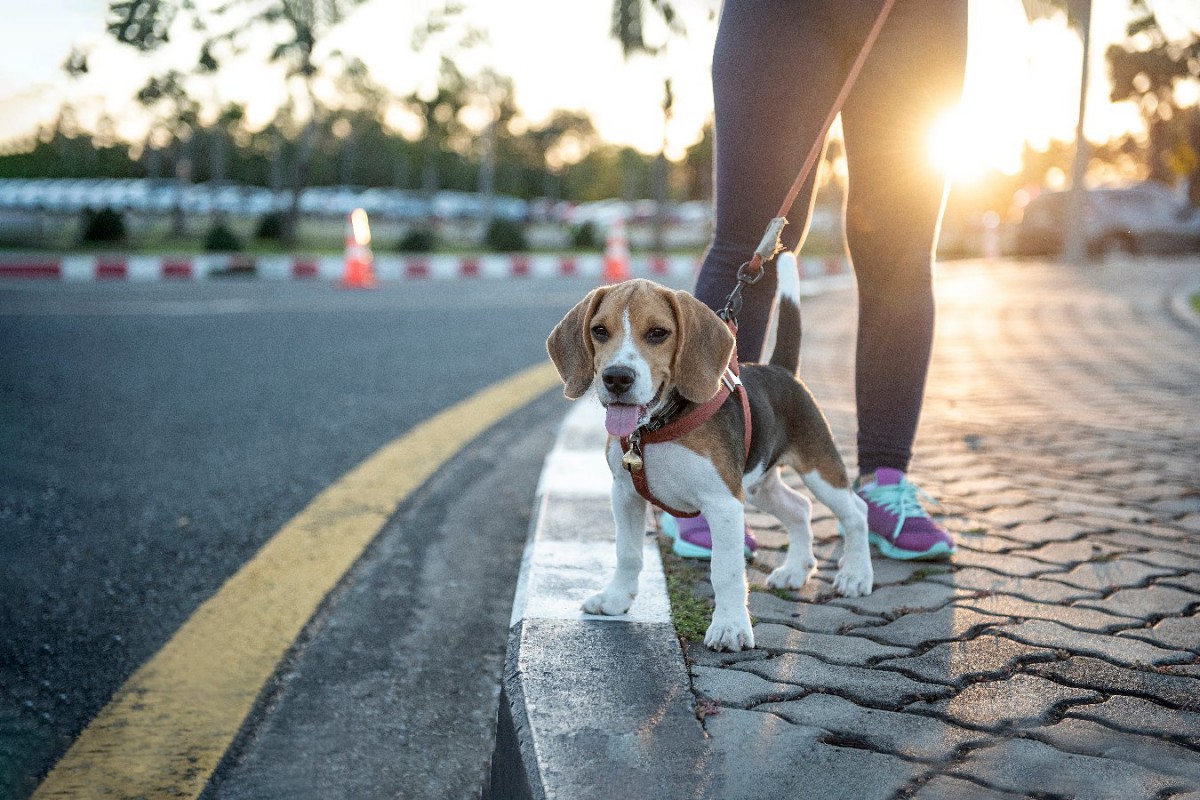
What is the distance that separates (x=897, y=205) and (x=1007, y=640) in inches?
52.6

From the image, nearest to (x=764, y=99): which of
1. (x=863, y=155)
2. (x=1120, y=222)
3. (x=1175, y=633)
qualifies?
(x=863, y=155)

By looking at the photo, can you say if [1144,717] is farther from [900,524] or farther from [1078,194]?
[1078,194]

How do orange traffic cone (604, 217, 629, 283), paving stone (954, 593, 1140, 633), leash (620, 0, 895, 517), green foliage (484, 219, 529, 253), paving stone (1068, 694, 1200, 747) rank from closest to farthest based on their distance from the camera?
paving stone (1068, 694, 1200, 747) → leash (620, 0, 895, 517) → paving stone (954, 593, 1140, 633) → orange traffic cone (604, 217, 629, 283) → green foliage (484, 219, 529, 253)

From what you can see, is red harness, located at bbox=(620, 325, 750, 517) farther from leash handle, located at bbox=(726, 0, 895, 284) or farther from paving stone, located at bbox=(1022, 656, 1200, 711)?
paving stone, located at bbox=(1022, 656, 1200, 711)

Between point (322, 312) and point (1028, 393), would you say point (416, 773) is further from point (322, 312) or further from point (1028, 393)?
point (322, 312)

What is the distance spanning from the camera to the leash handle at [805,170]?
2879mm

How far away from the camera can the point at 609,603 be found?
257 cm

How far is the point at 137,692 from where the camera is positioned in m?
2.52

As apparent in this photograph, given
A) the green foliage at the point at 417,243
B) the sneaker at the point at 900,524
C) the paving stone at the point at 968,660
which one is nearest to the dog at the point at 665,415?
the paving stone at the point at 968,660

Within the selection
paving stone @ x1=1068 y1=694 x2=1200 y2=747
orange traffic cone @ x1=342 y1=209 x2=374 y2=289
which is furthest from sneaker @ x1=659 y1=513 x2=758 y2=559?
orange traffic cone @ x1=342 y1=209 x2=374 y2=289

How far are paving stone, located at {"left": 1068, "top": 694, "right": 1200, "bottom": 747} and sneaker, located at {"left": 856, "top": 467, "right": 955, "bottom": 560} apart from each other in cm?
93

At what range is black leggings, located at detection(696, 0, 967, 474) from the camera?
3029 millimetres

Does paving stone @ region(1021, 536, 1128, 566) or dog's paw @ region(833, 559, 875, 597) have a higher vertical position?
dog's paw @ region(833, 559, 875, 597)

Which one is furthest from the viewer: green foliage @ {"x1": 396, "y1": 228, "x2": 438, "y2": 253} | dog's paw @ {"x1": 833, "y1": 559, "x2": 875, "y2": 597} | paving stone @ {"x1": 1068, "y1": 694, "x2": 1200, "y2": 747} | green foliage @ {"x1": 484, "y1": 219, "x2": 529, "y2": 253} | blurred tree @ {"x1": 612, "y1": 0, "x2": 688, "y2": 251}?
green foliage @ {"x1": 484, "y1": 219, "x2": 529, "y2": 253}
